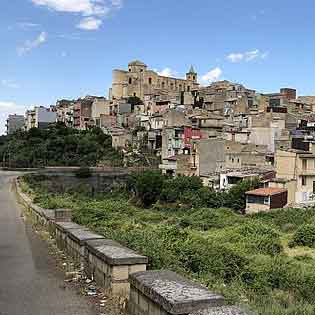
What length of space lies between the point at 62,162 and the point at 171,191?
26770 mm

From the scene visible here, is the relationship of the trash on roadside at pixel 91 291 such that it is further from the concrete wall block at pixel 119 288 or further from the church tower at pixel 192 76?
the church tower at pixel 192 76

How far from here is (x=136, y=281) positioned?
14.4ft

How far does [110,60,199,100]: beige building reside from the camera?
109 meters

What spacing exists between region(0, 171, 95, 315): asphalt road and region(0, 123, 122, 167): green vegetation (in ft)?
188

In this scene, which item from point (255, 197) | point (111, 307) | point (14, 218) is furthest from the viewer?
point (255, 197)

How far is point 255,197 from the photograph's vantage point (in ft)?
122

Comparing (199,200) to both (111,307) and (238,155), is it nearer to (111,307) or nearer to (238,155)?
(238,155)

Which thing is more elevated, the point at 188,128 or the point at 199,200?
the point at 188,128

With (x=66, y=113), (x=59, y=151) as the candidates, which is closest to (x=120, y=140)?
(x=59, y=151)

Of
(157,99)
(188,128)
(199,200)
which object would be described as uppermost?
(157,99)

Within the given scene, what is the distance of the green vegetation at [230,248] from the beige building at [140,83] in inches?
2775

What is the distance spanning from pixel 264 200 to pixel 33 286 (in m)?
32.1

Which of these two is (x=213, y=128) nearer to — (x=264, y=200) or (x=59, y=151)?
(x=59, y=151)

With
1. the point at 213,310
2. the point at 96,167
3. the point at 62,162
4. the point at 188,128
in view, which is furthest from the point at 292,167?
the point at 213,310
